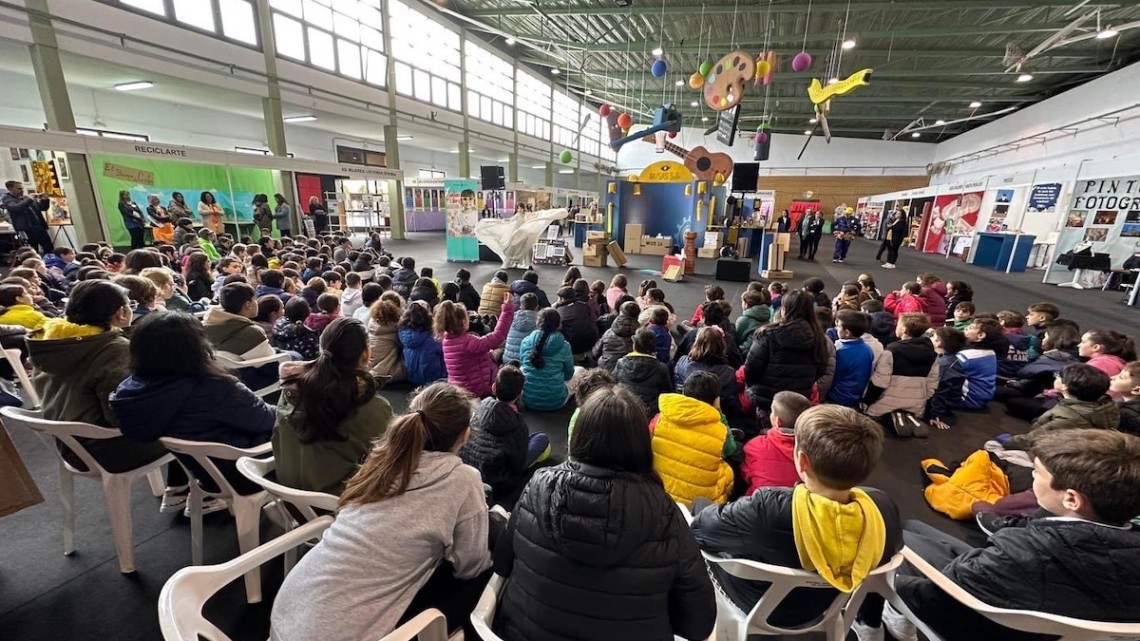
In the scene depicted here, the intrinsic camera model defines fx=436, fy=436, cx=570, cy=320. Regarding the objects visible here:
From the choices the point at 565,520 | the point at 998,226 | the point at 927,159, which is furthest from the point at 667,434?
the point at 927,159

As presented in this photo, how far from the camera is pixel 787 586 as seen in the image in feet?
4.57

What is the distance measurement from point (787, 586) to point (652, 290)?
3886 millimetres

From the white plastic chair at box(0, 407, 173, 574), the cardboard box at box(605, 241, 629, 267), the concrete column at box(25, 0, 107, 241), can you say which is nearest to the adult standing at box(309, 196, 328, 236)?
the concrete column at box(25, 0, 107, 241)

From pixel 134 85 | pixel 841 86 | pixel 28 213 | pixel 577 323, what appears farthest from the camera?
pixel 134 85

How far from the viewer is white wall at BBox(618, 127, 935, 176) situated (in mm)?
25344

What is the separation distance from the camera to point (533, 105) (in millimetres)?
22562

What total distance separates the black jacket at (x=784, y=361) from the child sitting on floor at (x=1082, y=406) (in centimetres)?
120

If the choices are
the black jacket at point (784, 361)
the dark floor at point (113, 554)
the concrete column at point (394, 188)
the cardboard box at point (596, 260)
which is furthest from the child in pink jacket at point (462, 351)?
the concrete column at point (394, 188)

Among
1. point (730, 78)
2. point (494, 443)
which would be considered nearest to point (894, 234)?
point (730, 78)

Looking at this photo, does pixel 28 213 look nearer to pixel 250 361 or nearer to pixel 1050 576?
pixel 250 361

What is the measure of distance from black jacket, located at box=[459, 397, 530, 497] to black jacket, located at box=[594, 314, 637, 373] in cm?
140

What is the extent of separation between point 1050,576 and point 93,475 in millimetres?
3669

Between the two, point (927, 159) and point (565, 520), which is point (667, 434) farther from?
point (927, 159)

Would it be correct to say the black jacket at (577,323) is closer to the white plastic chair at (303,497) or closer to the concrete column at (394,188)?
the white plastic chair at (303,497)
